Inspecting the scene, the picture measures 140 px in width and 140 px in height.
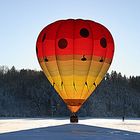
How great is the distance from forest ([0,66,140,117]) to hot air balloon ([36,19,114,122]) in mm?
72854

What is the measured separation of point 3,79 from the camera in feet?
461

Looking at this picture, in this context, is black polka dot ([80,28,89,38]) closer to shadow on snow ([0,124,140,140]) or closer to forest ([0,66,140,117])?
shadow on snow ([0,124,140,140])

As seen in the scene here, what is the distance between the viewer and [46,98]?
122 metres

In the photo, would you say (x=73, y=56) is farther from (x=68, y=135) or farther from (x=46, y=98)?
(x=46, y=98)

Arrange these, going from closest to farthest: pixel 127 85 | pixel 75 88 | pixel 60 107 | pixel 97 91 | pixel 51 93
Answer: pixel 75 88 < pixel 60 107 < pixel 51 93 < pixel 97 91 < pixel 127 85

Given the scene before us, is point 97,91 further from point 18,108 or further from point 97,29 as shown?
point 97,29

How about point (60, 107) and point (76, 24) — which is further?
point (60, 107)

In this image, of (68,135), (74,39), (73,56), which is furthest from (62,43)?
(68,135)

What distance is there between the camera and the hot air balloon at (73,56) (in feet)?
105

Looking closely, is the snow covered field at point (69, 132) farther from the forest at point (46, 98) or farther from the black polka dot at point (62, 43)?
the forest at point (46, 98)

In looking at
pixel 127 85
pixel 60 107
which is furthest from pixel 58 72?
pixel 127 85

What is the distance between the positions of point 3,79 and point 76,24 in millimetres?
110758

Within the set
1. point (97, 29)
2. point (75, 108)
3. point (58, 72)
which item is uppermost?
point (97, 29)

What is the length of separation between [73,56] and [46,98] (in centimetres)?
9108
